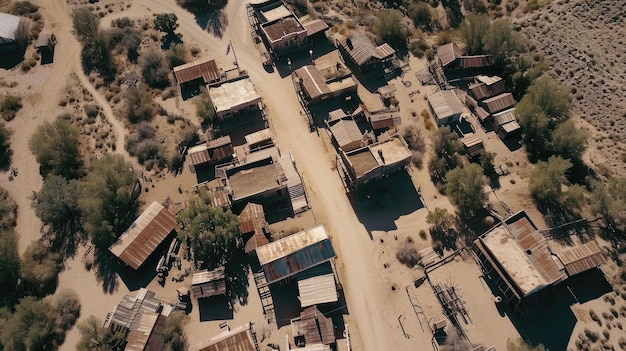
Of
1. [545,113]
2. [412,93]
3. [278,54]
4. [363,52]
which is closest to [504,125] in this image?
[545,113]

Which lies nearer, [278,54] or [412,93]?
[412,93]

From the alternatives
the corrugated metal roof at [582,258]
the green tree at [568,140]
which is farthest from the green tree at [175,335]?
the green tree at [568,140]

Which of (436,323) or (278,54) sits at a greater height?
(278,54)

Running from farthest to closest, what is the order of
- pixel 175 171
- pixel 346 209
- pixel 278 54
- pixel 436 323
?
pixel 278 54 < pixel 175 171 < pixel 346 209 < pixel 436 323

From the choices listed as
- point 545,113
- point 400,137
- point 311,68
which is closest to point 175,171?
point 311,68

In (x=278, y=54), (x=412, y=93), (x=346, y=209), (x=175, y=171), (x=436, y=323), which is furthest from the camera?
(x=278, y=54)

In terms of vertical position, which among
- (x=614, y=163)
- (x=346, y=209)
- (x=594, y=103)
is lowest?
(x=346, y=209)

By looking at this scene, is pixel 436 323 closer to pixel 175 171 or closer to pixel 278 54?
pixel 175 171
